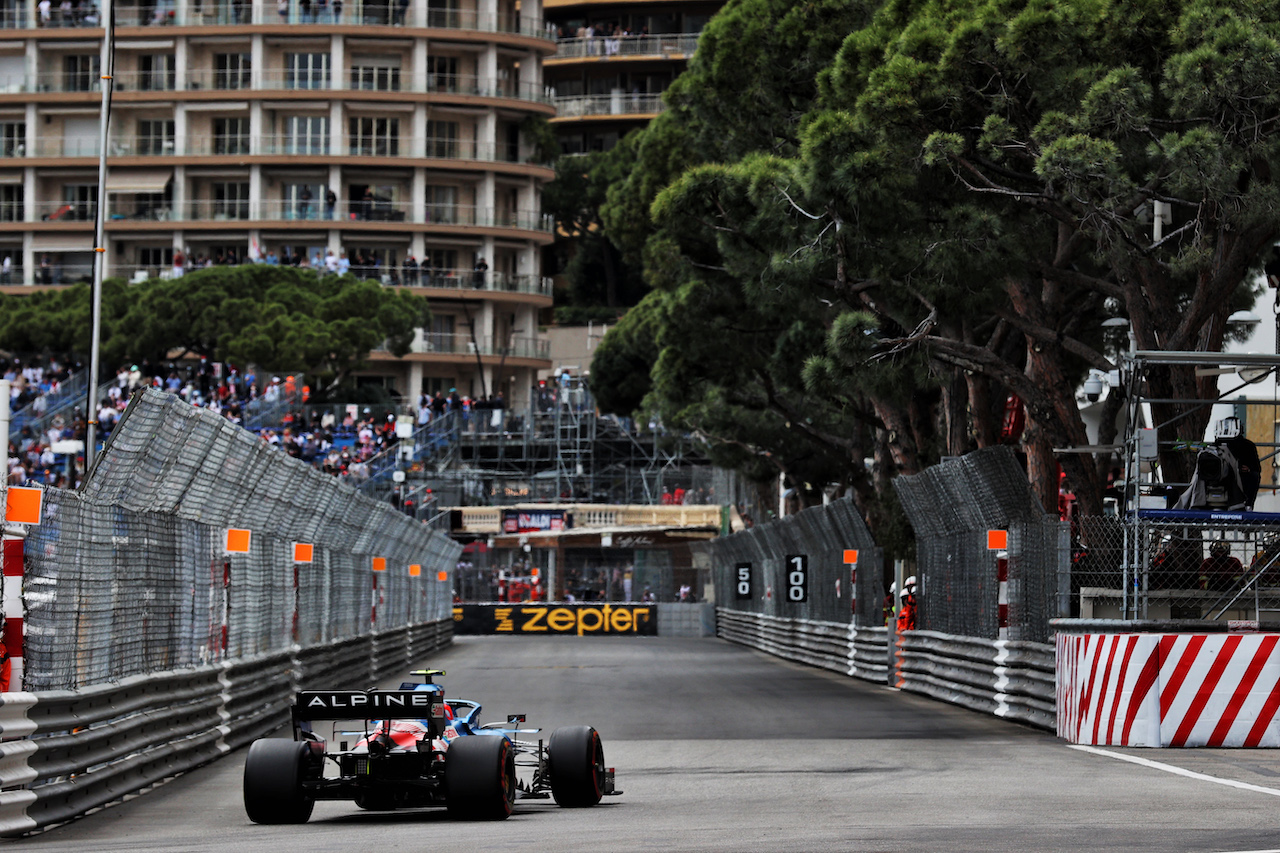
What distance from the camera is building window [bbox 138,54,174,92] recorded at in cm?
9531

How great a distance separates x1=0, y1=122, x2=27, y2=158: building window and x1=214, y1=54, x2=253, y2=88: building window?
9931 millimetres

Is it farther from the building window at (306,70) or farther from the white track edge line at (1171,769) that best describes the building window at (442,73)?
the white track edge line at (1171,769)

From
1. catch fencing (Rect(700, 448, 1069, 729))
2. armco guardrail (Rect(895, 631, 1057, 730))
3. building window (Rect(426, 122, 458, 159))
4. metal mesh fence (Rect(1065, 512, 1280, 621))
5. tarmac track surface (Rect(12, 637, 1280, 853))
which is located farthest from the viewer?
building window (Rect(426, 122, 458, 159))

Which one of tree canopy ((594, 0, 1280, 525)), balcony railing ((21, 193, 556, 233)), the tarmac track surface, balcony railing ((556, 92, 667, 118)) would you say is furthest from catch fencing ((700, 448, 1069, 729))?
balcony railing ((556, 92, 667, 118))

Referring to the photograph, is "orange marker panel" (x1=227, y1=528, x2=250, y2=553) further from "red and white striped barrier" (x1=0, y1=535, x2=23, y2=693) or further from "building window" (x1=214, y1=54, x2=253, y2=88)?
"building window" (x1=214, y1=54, x2=253, y2=88)

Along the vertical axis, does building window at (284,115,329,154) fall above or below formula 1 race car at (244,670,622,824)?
above

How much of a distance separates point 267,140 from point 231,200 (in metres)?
3.72

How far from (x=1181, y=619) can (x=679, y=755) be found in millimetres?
4706

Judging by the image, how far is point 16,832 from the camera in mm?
9961

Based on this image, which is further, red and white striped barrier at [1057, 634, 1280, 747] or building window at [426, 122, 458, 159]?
building window at [426, 122, 458, 159]

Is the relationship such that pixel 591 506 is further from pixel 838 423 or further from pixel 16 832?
pixel 16 832

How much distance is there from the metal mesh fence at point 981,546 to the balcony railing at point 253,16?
75493 mm

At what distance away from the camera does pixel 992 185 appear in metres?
20.3

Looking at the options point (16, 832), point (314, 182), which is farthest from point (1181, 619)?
point (314, 182)
